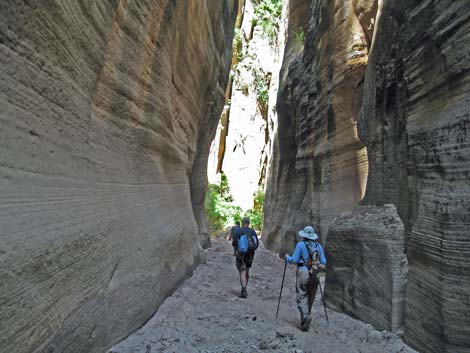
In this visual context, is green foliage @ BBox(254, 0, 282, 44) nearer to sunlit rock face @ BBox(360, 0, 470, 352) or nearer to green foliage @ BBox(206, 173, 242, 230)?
green foliage @ BBox(206, 173, 242, 230)

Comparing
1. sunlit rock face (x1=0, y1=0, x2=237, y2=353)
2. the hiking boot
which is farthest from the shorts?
the hiking boot

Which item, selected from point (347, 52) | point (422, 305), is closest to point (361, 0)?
point (347, 52)

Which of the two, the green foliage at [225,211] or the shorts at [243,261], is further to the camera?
the green foliage at [225,211]

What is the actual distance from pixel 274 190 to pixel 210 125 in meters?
4.49

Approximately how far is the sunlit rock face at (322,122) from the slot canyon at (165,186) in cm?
11

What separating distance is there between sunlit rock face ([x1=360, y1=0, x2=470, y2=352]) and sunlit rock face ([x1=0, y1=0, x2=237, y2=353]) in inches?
126

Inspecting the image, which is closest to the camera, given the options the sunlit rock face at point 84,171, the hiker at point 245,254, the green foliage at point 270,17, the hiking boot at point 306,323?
the sunlit rock face at point 84,171

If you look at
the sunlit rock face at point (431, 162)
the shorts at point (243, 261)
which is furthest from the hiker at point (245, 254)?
the sunlit rock face at point (431, 162)

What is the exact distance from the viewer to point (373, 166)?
5883mm

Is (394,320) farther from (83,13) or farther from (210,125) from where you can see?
(210,125)

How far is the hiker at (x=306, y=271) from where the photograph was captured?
4.63 meters

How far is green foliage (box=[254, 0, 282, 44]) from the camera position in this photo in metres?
25.4

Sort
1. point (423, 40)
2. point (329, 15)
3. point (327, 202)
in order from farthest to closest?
point (329, 15)
point (327, 202)
point (423, 40)

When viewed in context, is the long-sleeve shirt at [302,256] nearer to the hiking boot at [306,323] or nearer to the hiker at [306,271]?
the hiker at [306,271]
